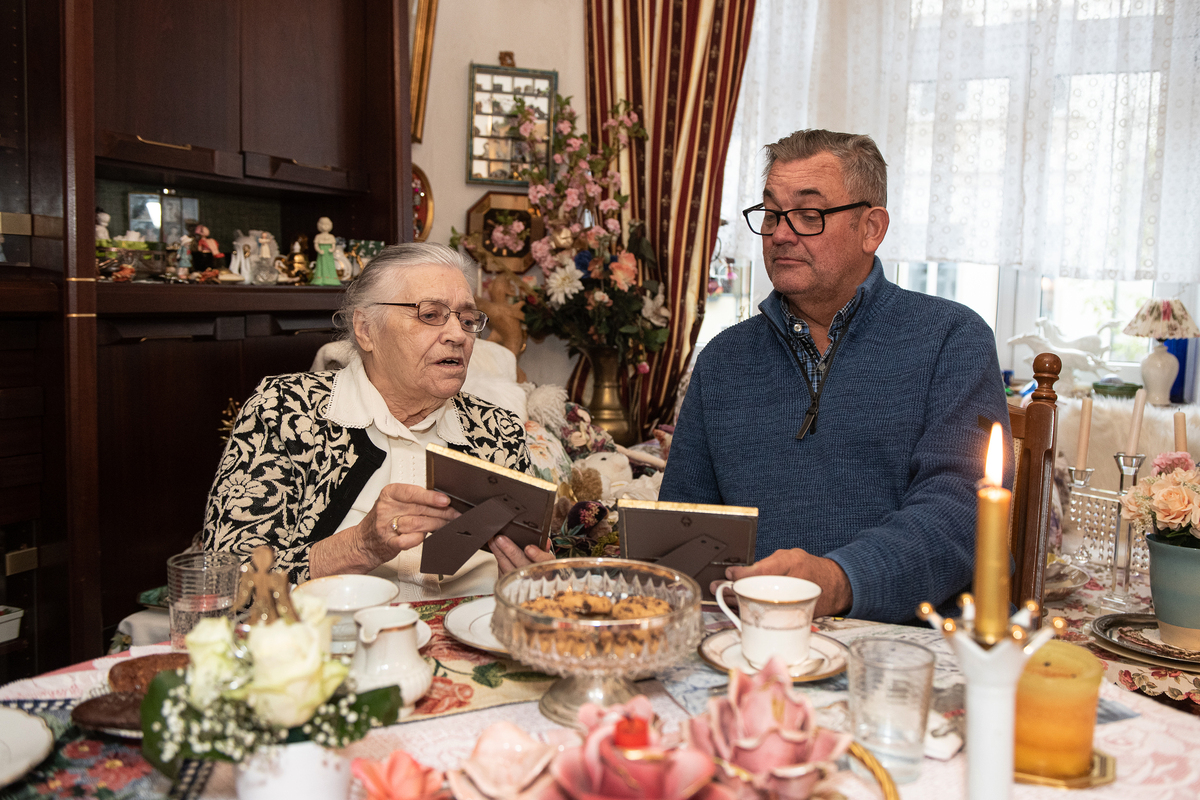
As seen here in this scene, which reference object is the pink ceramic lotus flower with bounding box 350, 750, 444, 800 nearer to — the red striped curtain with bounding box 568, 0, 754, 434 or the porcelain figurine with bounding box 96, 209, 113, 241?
the porcelain figurine with bounding box 96, 209, 113, 241

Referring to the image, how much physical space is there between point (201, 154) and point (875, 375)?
6.86 feet

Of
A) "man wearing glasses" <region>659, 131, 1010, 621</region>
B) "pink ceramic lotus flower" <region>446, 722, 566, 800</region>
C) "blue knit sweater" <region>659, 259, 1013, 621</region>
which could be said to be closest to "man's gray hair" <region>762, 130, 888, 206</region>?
"man wearing glasses" <region>659, 131, 1010, 621</region>

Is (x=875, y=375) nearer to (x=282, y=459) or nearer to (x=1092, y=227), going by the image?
(x=282, y=459)

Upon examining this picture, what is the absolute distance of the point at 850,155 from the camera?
1870 millimetres

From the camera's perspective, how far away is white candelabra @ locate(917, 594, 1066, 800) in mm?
689

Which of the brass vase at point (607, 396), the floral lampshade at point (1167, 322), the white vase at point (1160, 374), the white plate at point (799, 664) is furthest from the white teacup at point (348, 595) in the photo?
the white vase at point (1160, 374)

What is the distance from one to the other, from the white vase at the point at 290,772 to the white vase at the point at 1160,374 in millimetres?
3798

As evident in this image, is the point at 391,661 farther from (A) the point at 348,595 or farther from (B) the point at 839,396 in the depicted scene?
(B) the point at 839,396

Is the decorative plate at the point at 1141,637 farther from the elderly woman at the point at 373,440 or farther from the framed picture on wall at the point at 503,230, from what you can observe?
the framed picture on wall at the point at 503,230

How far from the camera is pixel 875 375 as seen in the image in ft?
5.74

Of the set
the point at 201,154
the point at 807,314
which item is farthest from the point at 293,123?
the point at 807,314

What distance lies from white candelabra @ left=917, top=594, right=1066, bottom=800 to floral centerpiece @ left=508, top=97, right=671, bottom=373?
3.08 meters

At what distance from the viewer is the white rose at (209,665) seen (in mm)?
742

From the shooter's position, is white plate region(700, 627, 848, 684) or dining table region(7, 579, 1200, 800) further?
white plate region(700, 627, 848, 684)
